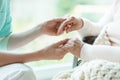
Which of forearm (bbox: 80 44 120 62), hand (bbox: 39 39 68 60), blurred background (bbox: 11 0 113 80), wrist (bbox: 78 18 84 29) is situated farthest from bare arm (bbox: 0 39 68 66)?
blurred background (bbox: 11 0 113 80)

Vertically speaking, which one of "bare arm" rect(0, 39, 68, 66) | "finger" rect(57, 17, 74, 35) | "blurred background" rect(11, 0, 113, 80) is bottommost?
"blurred background" rect(11, 0, 113, 80)

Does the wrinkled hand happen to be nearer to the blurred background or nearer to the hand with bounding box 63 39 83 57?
the hand with bounding box 63 39 83 57

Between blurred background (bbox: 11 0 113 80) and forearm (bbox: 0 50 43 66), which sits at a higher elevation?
forearm (bbox: 0 50 43 66)

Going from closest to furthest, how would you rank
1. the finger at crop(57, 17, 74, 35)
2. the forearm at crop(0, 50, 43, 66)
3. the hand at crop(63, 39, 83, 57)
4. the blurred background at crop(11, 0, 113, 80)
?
the forearm at crop(0, 50, 43, 66), the hand at crop(63, 39, 83, 57), the finger at crop(57, 17, 74, 35), the blurred background at crop(11, 0, 113, 80)

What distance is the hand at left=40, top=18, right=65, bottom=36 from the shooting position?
137 centimetres

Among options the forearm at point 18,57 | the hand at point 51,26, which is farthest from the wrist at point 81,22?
the forearm at point 18,57

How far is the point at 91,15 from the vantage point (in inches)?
82.3

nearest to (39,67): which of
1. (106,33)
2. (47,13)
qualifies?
(47,13)

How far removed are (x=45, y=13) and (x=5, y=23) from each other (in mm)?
605

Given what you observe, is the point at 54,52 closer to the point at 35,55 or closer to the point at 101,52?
the point at 35,55

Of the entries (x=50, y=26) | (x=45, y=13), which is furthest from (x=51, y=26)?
(x=45, y=13)

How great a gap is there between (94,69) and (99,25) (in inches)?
23.4

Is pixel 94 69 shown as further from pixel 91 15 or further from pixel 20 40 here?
pixel 91 15

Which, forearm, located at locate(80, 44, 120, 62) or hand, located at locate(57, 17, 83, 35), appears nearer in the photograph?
forearm, located at locate(80, 44, 120, 62)
